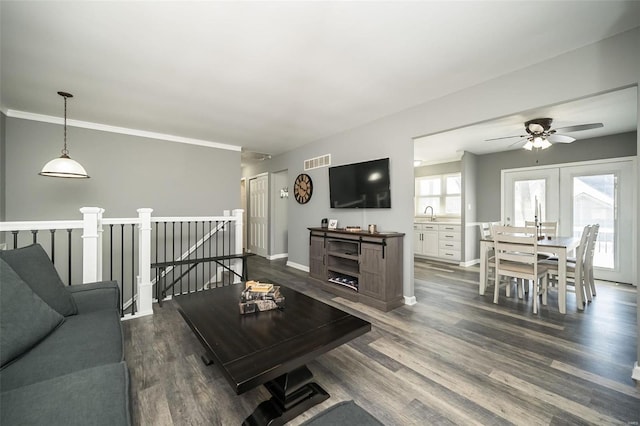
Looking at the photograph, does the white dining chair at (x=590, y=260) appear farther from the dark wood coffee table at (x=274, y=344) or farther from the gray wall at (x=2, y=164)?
the gray wall at (x=2, y=164)

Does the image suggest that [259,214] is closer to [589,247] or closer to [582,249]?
[582,249]

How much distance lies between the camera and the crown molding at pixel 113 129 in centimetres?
356

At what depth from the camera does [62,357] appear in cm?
129

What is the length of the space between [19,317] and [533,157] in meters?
7.28

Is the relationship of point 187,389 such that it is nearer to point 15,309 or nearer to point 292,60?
point 15,309

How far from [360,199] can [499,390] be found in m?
2.77

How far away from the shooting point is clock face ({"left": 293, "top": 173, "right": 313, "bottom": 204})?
17.1ft

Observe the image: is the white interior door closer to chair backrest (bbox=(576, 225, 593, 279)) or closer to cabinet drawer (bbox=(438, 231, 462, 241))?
cabinet drawer (bbox=(438, 231, 462, 241))

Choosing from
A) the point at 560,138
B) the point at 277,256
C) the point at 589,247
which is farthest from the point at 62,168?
the point at 589,247

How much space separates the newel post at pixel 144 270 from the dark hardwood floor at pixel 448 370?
0.17 meters

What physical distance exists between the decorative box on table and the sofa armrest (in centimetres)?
106

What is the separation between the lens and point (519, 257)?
3266 millimetres

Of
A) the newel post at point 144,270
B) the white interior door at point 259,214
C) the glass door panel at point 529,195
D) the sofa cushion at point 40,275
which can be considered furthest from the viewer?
the white interior door at point 259,214

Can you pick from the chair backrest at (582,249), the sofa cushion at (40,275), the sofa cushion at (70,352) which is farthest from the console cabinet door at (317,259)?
the chair backrest at (582,249)
